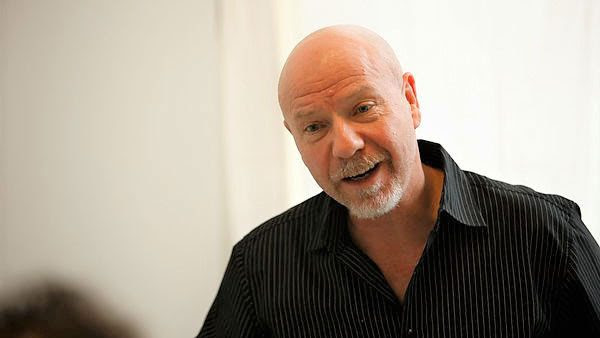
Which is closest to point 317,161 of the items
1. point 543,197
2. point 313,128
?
point 313,128

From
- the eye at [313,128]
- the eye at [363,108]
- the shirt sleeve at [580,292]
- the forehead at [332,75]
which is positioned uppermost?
the forehead at [332,75]

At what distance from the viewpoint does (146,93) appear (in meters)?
2.00

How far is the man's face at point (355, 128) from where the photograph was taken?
50.7 inches

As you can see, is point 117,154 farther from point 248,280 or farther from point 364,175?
point 364,175

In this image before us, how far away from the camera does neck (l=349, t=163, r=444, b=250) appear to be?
143 centimetres

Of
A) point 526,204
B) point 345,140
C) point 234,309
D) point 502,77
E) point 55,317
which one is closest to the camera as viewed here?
point 345,140

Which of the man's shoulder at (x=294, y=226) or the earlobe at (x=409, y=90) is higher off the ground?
the earlobe at (x=409, y=90)

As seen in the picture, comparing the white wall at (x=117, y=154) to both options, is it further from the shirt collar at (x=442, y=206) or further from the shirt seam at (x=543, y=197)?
the shirt seam at (x=543, y=197)

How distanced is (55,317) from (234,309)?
68cm

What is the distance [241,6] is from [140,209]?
0.69m

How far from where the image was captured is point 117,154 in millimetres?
1969

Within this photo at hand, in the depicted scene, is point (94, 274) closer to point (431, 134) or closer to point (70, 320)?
point (70, 320)

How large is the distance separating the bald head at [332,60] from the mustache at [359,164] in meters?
0.15

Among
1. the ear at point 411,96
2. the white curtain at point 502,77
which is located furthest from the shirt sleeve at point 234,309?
the white curtain at point 502,77
